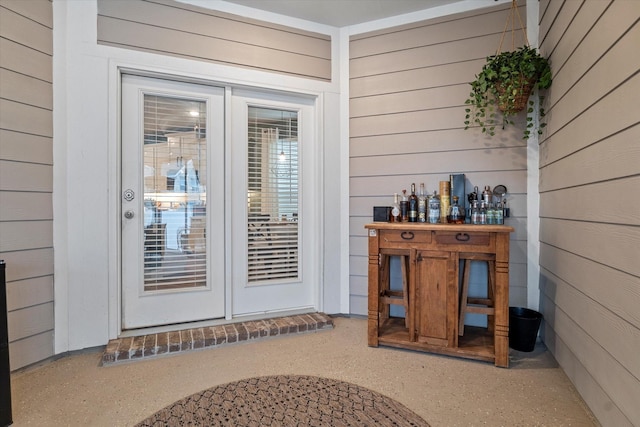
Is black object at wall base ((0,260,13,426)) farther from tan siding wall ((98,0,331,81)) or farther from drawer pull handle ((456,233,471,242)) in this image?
drawer pull handle ((456,233,471,242))

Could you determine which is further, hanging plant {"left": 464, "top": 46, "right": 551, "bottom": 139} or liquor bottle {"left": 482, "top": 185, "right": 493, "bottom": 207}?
liquor bottle {"left": 482, "top": 185, "right": 493, "bottom": 207}

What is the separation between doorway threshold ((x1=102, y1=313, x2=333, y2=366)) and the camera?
2.14 meters

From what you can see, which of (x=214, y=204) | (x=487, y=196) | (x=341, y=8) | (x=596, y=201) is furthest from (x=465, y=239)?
(x=341, y=8)

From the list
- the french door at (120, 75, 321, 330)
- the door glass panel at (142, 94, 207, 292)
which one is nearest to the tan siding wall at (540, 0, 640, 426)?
the french door at (120, 75, 321, 330)

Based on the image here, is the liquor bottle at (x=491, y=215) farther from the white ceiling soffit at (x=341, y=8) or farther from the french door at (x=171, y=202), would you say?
the french door at (x=171, y=202)

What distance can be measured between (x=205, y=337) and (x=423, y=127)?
2.30 metres

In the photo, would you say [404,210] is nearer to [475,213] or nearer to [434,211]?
[434,211]

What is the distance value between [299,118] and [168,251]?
154 centimetres

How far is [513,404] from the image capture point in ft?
5.42

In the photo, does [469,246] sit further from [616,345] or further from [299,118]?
[299,118]

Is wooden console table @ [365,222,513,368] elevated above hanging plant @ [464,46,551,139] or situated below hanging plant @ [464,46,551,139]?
below

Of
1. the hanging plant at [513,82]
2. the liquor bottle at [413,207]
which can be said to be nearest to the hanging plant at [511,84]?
the hanging plant at [513,82]

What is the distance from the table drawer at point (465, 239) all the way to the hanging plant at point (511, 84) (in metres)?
0.83

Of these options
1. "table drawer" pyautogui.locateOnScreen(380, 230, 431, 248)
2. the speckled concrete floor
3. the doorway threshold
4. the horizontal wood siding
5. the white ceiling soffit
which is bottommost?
the speckled concrete floor
